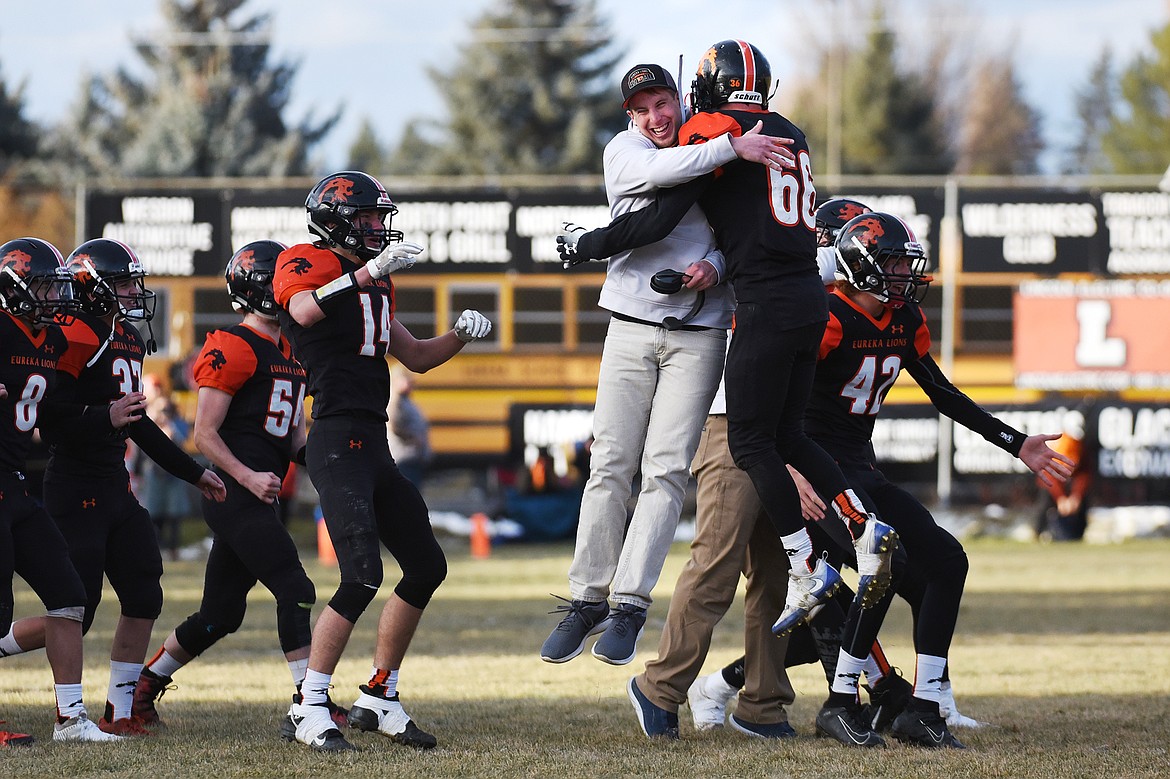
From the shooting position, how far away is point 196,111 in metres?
32.8

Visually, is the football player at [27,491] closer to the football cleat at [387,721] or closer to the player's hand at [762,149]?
the football cleat at [387,721]

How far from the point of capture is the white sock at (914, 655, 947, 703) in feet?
19.9

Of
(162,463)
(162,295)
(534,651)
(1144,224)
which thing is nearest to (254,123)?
(162,295)

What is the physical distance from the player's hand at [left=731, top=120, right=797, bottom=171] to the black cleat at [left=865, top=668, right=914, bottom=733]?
2.28 m

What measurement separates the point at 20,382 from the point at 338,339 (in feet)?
4.22

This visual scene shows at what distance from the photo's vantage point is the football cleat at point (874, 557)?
557 centimetres

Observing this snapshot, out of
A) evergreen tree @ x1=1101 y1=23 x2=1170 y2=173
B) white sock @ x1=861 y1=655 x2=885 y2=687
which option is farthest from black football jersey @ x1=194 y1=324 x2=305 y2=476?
evergreen tree @ x1=1101 y1=23 x2=1170 y2=173

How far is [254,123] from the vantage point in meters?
36.1

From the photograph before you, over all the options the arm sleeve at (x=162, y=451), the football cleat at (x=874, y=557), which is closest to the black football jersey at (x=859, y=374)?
the football cleat at (x=874, y=557)

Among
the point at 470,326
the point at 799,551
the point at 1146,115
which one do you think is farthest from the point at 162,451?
the point at 1146,115

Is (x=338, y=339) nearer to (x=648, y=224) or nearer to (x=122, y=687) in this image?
(x=648, y=224)

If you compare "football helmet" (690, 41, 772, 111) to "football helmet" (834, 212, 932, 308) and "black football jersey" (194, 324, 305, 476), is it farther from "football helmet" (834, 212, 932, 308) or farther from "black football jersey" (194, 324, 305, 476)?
"black football jersey" (194, 324, 305, 476)

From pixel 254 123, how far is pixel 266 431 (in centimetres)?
3114

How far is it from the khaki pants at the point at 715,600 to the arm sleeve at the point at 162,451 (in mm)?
2049
